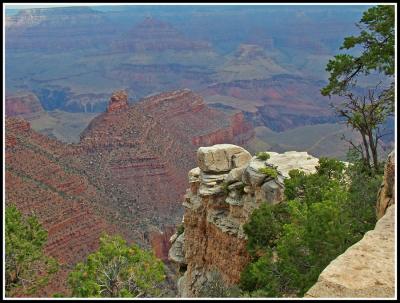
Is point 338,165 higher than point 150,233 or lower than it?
higher

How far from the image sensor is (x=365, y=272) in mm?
11914

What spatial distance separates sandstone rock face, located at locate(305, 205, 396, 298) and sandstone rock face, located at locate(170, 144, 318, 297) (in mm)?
11564

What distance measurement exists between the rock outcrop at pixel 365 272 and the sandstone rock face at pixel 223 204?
448 inches

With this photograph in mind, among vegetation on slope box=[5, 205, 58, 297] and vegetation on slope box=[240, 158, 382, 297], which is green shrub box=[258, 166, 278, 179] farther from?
vegetation on slope box=[5, 205, 58, 297]

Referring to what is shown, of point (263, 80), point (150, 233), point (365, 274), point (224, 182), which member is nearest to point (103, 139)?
point (150, 233)

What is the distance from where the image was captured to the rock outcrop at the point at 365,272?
1152 cm

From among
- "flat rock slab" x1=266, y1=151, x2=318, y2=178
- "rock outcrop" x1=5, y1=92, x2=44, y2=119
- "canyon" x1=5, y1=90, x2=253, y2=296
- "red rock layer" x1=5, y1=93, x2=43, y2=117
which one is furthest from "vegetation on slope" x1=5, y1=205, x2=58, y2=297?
"red rock layer" x1=5, y1=93, x2=43, y2=117

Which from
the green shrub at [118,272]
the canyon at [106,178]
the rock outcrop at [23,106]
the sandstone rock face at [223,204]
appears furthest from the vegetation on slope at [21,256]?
the rock outcrop at [23,106]

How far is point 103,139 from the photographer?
69.9 metres

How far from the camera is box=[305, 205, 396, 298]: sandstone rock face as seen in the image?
11516mm

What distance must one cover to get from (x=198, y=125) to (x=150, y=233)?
5295 cm

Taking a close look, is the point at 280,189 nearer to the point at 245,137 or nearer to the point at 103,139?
the point at 103,139

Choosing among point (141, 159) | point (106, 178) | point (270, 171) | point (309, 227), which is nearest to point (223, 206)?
point (270, 171)

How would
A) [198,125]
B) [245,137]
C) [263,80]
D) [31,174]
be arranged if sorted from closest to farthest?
[31,174], [198,125], [245,137], [263,80]
